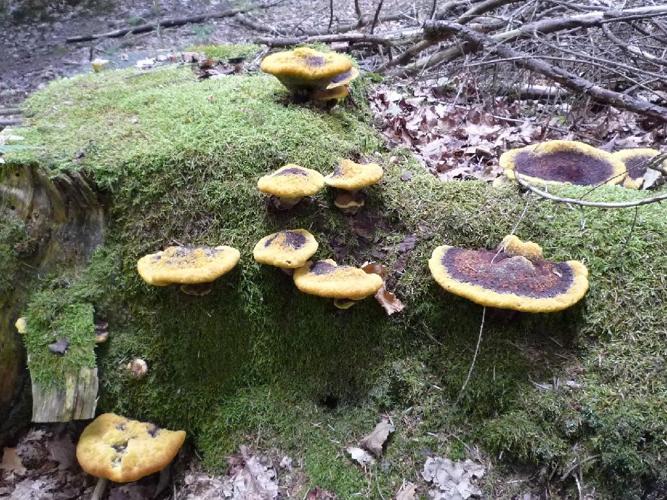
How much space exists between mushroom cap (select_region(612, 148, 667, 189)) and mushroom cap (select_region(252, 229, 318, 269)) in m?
2.98

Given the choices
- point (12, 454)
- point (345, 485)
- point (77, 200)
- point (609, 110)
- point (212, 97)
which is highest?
point (212, 97)

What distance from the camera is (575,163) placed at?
4.60m

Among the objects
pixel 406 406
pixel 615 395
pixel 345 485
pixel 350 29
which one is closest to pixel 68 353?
pixel 345 485

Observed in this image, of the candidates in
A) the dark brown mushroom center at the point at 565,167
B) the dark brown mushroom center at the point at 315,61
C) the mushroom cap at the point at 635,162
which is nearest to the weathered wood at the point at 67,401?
the dark brown mushroom center at the point at 315,61

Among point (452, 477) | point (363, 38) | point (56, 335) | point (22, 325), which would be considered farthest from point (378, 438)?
point (363, 38)

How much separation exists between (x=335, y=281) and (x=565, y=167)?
271 centimetres

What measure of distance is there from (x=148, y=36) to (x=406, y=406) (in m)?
13.1

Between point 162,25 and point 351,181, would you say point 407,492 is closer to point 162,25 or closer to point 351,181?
point 351,181

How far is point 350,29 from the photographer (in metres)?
10.5

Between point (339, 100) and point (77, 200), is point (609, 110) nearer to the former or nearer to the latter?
point (339, 100)

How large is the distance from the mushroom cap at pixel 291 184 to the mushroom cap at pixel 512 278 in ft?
3.18

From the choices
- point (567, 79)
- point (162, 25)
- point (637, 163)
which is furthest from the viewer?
point (162, 25)

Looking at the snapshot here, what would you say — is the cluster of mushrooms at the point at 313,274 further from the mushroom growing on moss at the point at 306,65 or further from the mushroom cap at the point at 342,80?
the mushroom cap at the point at 342,80

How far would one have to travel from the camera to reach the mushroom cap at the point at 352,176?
3582 millimetres
